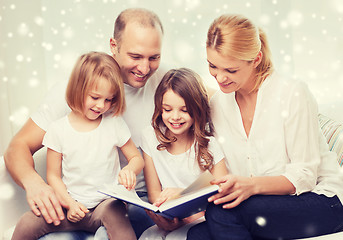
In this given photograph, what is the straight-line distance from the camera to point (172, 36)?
9.52 feet

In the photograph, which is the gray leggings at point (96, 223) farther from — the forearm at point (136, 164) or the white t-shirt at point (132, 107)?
the white t-shirt at point (132, 107)

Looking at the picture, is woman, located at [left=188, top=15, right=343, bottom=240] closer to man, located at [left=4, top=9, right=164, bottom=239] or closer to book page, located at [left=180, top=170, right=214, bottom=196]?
book page, located at [left=180, top=170, right=214, bottom=196]

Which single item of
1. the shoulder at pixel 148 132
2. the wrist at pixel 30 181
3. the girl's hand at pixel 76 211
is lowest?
the girl's hand at pixel 76 211

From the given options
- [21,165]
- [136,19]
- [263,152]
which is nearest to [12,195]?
[21,165]

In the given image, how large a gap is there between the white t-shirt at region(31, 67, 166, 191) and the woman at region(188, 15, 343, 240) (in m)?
0.32

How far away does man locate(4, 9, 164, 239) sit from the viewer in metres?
1.58

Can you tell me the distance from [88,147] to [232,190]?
0.55 meters

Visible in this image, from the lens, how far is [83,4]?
9.17 feet

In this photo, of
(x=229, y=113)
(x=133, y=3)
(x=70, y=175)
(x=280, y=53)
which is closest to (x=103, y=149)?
(x=70, y=175)

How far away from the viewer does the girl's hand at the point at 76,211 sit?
1390 millimetres

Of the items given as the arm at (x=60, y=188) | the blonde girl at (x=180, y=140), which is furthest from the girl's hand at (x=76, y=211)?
the blonde girl at (x=180, y=140)

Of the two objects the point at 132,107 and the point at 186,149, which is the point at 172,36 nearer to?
the point at 132,107

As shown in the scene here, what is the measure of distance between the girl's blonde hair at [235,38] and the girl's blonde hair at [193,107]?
7.6 inches

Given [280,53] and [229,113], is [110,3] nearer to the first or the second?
[280,53]
